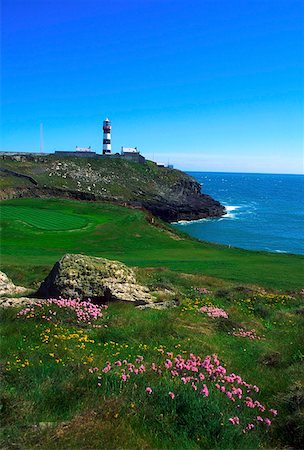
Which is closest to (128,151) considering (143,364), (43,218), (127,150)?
(127,150)

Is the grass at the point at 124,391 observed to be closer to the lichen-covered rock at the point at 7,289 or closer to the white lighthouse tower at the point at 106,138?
the lichen-covered rock at the point at 7,289

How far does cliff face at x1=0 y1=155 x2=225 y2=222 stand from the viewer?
8706 centimetres

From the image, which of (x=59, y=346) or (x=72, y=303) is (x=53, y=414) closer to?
(x=59, y=346)

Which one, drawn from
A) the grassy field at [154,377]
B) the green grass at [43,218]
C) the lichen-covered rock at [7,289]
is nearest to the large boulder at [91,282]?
the grassy field at [154,377]

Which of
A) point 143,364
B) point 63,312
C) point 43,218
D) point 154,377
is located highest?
point 154,377

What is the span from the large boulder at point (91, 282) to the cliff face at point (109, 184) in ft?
216

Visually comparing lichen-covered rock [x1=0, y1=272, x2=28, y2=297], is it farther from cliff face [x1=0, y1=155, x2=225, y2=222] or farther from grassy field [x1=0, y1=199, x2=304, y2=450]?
cliff face [x1=0, y1=155, x2=225, y2=222]

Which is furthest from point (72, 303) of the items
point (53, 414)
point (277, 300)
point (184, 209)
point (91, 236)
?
point (184, 209)

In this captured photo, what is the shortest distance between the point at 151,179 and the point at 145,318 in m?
109

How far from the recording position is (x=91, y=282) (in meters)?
13.2

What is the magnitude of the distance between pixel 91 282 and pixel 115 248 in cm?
2794

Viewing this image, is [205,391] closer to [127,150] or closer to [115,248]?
[115,248]

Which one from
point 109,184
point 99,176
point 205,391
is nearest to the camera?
point 205,391

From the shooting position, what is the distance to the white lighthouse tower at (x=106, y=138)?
5586 inches
